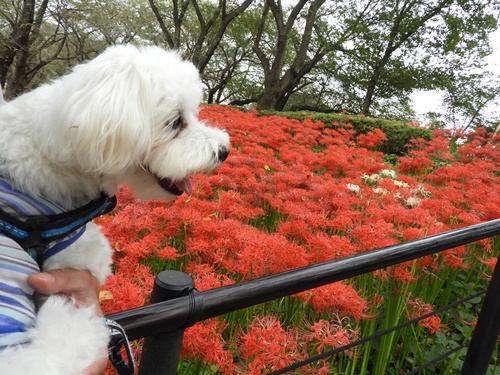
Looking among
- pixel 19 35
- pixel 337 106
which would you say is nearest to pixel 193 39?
pixel 337 106

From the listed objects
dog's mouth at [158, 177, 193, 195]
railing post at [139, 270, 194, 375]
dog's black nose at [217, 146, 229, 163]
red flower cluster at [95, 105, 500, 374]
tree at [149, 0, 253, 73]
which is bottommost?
red flower cluster at [95, 105, 500, 374]

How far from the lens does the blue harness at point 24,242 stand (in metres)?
0.70

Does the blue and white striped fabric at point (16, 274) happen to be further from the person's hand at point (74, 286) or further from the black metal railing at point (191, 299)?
the black metal railing at point (191, 299)

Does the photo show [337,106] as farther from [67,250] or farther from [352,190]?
[67,250]

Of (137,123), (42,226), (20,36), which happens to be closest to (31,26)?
(20,36)

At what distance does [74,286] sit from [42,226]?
179 mm

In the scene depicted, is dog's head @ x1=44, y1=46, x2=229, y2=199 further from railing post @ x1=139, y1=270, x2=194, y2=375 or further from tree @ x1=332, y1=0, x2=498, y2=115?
tree @ x1=332, y1=0, x2=498, y2=115

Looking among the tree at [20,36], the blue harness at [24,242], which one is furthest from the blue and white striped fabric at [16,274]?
the tree at [20,36]

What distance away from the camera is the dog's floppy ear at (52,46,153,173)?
891mm

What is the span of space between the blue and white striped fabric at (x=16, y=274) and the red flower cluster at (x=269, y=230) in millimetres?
514

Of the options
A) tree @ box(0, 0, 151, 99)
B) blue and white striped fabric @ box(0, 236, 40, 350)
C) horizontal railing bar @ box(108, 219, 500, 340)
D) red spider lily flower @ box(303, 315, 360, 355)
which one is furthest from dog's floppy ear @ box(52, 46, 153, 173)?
tree @ box(0, 0, 151, 99)

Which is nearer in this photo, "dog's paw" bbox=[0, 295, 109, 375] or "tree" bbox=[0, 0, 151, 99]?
"dog's paw" bbox=[0, 295, 109, 375]

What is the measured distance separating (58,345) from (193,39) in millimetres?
18479

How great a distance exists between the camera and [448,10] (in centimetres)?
1283
